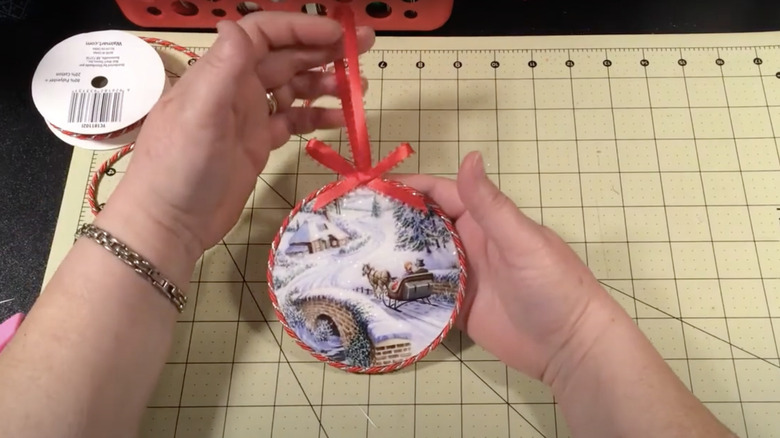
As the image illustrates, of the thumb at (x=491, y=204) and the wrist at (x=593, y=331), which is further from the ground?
the thumb at (x=491, y=204)

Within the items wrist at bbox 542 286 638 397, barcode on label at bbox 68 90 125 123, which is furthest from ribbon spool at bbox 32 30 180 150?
wrist at bbox 542 286 638 397

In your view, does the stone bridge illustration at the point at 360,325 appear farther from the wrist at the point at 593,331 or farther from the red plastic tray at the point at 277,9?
the red plastic tray at the point at 277,9

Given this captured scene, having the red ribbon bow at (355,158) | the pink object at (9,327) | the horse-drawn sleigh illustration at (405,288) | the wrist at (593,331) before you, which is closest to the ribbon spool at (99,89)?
the pink object at (9,327)

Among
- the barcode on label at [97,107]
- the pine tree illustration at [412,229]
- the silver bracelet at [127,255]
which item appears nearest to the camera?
the silver bracelet at [127,255]

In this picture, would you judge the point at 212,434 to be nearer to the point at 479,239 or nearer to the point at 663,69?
the point at 479,239

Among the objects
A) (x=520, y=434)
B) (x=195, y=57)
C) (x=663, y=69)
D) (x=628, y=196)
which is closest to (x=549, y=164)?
(x=628, y=196)

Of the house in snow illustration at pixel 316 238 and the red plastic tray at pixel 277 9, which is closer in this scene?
the house in snow illustration at pixel 316 238
